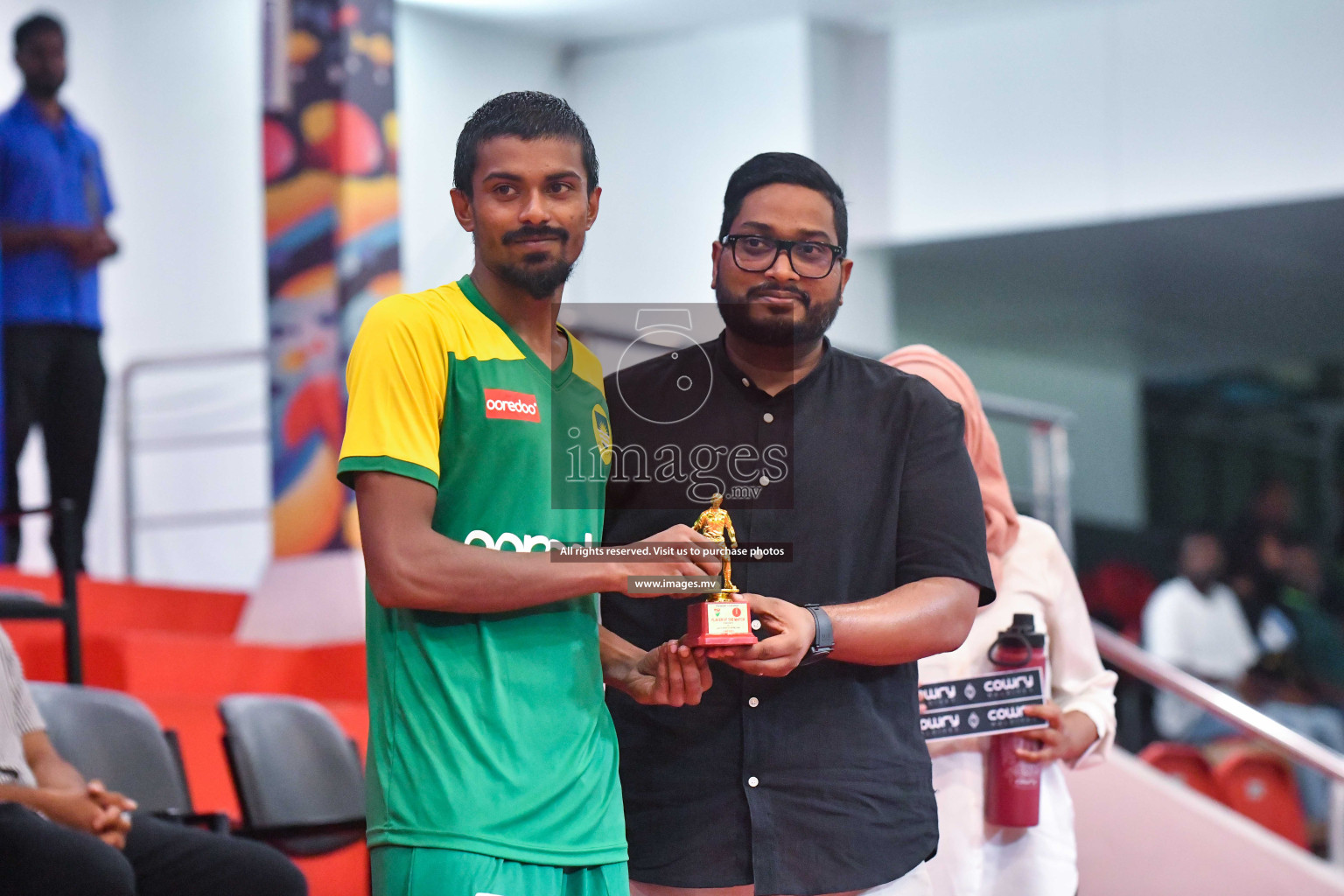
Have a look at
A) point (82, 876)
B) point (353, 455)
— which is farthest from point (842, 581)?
point (82, 876)

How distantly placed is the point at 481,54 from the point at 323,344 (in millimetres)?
3153

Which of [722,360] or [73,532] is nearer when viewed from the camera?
[722,360]

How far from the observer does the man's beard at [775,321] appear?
1987 mm

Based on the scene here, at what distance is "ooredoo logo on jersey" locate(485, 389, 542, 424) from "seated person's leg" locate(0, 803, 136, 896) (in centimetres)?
185

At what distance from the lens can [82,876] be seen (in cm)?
297

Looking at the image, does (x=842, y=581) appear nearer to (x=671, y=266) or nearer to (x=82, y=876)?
(x=671, y=266)

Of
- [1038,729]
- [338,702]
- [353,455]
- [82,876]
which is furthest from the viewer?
[338,702]

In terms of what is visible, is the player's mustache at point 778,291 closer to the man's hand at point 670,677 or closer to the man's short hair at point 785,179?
the man's short hair at point 785,179

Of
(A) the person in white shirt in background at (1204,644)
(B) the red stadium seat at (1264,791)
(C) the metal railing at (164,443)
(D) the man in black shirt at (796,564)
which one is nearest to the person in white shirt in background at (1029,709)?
(D) the man in black shirt at (796,564)

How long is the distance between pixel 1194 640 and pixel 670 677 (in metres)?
7.14

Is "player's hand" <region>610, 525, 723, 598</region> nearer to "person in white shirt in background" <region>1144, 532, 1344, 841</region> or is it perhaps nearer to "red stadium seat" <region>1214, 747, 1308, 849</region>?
"red stadium seat" <region>1214, 747, 1308, 849</region>

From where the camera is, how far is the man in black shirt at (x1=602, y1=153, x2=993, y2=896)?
1.91 meters

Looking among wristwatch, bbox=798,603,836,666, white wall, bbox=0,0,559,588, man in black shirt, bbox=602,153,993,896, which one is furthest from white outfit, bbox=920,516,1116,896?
white wall, bbox=0,0,559,588

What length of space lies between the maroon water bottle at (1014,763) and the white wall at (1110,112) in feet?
18.6
